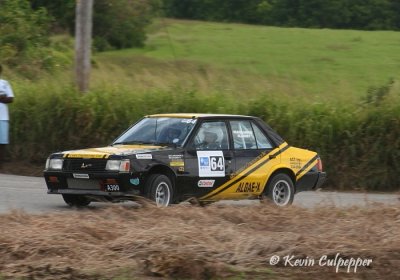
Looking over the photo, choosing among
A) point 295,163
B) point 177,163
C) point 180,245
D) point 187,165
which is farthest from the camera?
point 295,163

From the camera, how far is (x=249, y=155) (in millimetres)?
13898

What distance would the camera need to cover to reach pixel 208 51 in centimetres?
4347

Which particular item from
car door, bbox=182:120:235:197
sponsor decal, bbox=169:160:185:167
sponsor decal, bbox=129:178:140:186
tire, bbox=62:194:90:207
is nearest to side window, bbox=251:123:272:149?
car door, bbox=182:120:235:197

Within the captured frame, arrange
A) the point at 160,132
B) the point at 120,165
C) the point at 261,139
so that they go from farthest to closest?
the point at 261,139
the point at 160,132
the point at 120,165

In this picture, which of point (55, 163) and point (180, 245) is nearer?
point (180, 245)

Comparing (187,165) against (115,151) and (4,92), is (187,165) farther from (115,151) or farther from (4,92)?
(4,92)

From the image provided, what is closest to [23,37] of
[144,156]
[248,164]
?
[248,164]

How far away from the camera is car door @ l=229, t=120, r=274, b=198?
1374 centimetres

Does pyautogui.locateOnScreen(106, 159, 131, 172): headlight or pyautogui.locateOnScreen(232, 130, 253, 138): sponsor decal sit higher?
pyautogui.locateOnScreen(232, 130, 253, 138): sponsor decal

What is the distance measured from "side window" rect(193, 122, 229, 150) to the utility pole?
727 centimetres

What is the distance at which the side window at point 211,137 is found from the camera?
1351 cm

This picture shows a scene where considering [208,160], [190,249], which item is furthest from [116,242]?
[208,160]

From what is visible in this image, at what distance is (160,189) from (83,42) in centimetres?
831

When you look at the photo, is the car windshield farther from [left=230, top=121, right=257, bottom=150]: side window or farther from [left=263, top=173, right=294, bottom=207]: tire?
[left=263, top=173, right=294, bottom=207]: tire
